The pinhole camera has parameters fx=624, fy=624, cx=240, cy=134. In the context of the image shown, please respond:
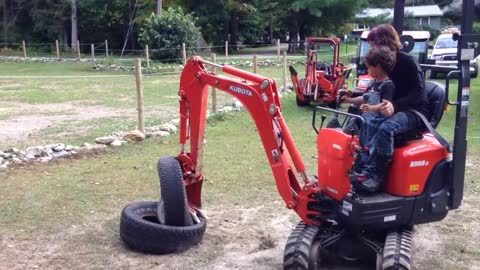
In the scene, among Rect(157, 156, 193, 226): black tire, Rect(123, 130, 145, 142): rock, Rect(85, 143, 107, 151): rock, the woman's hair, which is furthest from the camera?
Rect(123, 130, 145, 142): rock

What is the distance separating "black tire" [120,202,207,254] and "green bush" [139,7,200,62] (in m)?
24.8

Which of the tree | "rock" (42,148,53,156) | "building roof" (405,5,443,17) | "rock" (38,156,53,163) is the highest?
"building roof" (405,5,443,17)

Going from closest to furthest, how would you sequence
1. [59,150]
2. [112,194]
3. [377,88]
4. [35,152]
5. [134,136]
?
[377,88] → [112,194] → [35,152] → [59,150] → [134,136]

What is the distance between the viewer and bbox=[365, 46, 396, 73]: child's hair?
417 centimetres

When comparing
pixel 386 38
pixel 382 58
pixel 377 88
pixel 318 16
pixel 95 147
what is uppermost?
pixel 318 16

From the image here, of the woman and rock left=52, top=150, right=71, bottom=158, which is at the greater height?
the woman

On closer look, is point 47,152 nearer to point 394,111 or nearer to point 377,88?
point 377,88

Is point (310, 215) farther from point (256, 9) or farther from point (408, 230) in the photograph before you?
point (256, 9)

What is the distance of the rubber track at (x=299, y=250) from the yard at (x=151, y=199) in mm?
429

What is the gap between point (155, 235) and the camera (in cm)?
485

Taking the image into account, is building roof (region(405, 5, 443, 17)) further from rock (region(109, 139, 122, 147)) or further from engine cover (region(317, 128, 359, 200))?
engine cover (region(317, 128, 359, 200))

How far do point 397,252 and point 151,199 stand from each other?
3182mm

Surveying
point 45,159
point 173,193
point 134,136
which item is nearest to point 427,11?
point 134,136

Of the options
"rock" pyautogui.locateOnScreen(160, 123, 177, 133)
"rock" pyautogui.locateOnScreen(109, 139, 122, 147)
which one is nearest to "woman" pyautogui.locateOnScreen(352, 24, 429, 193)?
"rock" pyautogui.locateOnScreen(109, 139, 122, 147)
